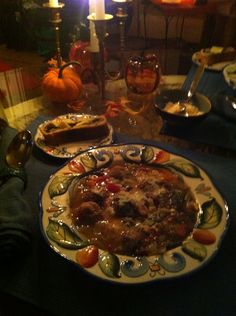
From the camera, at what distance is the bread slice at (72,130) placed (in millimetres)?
1006

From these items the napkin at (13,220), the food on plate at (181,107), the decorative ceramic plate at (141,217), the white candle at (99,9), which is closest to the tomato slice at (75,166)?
the decorative ceramic plate at (141,217)

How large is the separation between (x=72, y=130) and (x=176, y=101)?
374mm

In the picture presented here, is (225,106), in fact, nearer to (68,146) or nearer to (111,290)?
(68,146)

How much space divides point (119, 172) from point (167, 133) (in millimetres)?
317

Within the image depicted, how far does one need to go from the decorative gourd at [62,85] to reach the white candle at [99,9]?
0.64 feet

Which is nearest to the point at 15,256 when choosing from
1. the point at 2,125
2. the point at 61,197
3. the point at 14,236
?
the point at 14,236

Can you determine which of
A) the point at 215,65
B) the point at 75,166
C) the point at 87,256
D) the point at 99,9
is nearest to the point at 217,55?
the point at 215,65

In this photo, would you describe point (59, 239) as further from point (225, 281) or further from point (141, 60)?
point (141, 60)

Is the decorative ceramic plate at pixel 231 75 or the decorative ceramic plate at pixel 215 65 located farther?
the decorative ceramic plate at pixel 215 65

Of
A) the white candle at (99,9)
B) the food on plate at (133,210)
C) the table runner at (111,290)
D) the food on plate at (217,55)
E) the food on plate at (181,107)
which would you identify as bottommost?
the table runner at (111,290)

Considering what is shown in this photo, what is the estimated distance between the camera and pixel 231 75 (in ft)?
3.83

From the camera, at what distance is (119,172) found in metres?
0.84

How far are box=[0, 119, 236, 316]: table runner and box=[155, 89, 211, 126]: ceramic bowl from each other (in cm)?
44

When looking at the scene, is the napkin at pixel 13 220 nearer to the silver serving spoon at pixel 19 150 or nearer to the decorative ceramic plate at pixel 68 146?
the silver serving spoon at pixel 19 150
